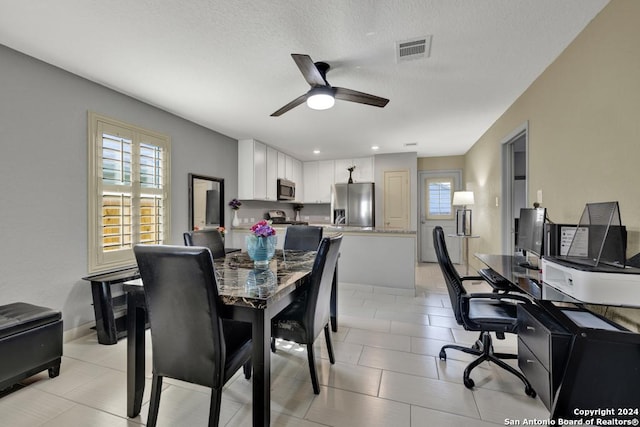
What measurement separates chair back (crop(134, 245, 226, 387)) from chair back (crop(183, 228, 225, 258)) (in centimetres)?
100

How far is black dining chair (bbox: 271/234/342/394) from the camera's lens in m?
1.66

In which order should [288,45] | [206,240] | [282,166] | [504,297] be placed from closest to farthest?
[504,297] < [288,45] < [206,240] < [282,166]

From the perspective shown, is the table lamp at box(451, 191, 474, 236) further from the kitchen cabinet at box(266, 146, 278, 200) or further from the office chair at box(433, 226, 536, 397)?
the kitchen cabinet at box(266, 146, 278, 200)

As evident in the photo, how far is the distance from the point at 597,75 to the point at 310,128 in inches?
121

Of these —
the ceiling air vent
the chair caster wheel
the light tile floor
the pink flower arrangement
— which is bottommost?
the light tile floor

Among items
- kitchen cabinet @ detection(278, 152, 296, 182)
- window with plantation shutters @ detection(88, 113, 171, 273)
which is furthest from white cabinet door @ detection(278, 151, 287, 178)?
window with plantation shutters @ detection(88, 113, 171, 273)

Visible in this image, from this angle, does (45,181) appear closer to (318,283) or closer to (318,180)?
(318,283)

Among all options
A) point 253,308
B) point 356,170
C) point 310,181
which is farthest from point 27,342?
point 356,170

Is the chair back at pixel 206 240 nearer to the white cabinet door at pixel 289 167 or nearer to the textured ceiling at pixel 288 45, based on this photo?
the textured ceiling at pixel 288 45

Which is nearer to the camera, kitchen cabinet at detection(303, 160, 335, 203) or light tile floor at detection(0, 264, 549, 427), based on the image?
light tile floor at detection(0, 264, 549, 427)

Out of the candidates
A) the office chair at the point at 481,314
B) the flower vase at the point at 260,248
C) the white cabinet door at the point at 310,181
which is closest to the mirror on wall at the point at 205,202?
the flower vase at the point at 260,248

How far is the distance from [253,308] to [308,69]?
62.9 inches

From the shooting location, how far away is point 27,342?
1.79m

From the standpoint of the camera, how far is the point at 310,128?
4.10m
